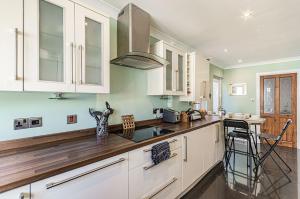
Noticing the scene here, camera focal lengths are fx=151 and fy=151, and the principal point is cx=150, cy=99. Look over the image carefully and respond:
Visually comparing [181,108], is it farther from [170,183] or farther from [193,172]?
[170,183]

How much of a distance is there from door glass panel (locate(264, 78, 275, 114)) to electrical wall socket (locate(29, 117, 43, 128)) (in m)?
5.63

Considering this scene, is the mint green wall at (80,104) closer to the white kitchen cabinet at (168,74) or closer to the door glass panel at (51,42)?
the white kitchen cabinet at (168,74)

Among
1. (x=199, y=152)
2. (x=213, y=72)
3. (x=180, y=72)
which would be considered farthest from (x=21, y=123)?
(x=213, y=72)

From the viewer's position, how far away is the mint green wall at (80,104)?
1243mm

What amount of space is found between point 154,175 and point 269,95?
190 inches

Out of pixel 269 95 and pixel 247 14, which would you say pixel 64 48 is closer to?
pixel 247 14

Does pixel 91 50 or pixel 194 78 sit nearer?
pixel 91 50

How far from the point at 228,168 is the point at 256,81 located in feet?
11.0

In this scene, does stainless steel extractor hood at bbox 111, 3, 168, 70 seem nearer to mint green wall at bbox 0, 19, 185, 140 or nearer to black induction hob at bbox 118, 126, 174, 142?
mint green wall at bbox 0, 19, 185, 140

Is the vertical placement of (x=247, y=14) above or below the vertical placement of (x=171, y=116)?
above

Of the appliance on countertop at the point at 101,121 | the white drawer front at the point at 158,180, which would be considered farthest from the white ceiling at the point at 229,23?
the white drawer front at the point at 158,180

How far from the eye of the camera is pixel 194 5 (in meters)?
1.90

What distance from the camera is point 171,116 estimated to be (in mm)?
2545

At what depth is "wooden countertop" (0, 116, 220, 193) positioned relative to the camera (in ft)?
2.63
